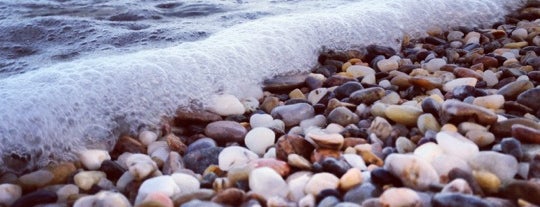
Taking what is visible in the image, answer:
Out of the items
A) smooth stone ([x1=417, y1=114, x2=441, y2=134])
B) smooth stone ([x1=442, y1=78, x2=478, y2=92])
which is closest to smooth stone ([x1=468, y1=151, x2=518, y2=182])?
smooth stone ([x1=417, y1=114, x2=441, y2=134])

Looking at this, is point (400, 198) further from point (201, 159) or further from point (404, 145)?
point (201, 159)

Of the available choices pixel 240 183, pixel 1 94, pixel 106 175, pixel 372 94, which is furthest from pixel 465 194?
pixel 1 94

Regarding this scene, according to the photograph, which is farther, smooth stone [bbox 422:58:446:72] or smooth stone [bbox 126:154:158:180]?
smooth stone [bbox 422:58:446:72]

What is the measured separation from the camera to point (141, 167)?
1338mm

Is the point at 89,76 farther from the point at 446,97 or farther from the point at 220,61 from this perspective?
the point at 446,97

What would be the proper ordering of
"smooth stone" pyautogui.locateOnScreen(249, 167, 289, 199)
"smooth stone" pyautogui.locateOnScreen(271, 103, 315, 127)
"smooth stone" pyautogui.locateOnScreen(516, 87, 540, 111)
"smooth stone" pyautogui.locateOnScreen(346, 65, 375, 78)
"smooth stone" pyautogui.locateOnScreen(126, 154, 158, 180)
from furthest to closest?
"smooth stone" pyautogui.locateOnScreen(346, 65, 375, 78)
"smooth stone" pyautogui.locateOnScreen(271, 103, 315, 127)
"smooth stone" pyautogui.locateOnScreen(516, 87, 540, 111)
"smooth stone" pyautogui.locateOnScreen(126, 154, 158, 180)
"smooth stone" pyautogui.locateOnScreen(249, 167, 289, 199)

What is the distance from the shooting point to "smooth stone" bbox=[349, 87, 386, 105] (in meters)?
1.74

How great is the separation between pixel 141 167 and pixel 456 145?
77cm

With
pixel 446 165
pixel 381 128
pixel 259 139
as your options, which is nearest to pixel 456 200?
pixel 446 165

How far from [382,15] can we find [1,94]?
68.0 inches

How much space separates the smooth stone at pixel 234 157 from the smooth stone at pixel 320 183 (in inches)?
9.8

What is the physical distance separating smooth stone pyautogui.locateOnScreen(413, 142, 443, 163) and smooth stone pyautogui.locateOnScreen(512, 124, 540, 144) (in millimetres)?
188

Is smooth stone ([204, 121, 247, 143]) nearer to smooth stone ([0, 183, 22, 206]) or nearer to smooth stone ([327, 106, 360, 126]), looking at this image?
smooth stone ([327, 106, 360, 126])

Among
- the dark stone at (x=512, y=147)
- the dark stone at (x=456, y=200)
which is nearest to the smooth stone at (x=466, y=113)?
the dark stone at (x=512, y=147)
